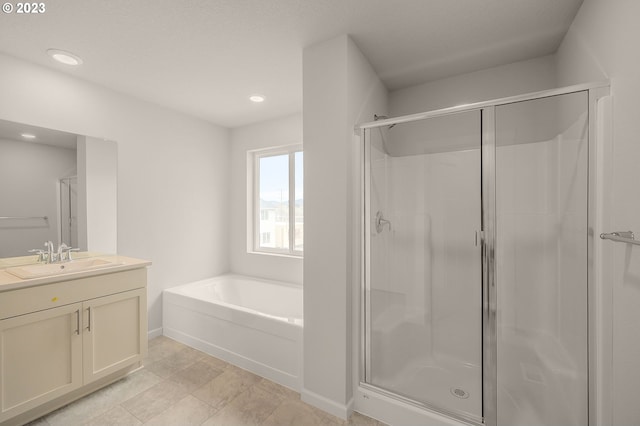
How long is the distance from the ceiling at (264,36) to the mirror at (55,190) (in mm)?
582

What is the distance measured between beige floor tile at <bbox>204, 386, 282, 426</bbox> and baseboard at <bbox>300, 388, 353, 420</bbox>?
0.19 m

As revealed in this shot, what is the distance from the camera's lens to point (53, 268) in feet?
6.81

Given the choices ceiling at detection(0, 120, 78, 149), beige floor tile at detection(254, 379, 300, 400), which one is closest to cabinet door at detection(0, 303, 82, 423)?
beige floor tile at detection(254, 379, 300, 400)

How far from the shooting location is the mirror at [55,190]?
2.02 metres

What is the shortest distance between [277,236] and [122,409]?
2099 mm

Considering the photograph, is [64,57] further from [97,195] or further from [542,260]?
[542,260]

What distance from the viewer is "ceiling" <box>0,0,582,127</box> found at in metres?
1.54

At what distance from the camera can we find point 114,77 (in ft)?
7.60

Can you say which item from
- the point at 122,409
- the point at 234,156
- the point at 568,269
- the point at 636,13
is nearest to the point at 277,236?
the point at 234,156

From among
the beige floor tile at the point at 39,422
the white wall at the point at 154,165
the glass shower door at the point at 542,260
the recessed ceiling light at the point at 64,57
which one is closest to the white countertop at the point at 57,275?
the white wall at the point at 154,165

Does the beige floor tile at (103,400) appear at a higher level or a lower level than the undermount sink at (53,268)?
lower

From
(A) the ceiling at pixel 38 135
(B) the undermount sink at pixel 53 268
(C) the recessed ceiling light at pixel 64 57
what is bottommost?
(B) the undermount sink at pixel 53 268

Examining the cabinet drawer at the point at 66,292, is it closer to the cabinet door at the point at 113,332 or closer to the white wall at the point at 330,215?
the cabinet door at the point at 113,332

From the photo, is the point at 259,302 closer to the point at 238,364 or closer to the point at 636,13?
the point at 238,364
